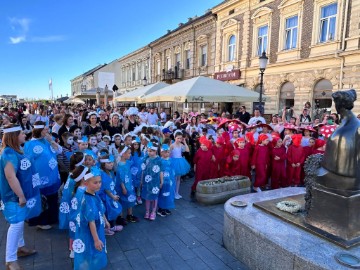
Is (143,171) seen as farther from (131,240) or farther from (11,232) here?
(11,232)

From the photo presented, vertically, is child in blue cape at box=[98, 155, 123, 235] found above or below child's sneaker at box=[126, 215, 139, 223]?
above

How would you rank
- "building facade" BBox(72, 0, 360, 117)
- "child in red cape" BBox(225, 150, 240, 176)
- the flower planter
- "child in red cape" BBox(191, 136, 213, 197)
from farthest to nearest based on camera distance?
"building facade" BBox(72, 0, 360, 117)
"child in red cape" BBox(225, 150, 240, 176)
"child in red cape" BBox(191, 136, 213, 197)
the flower planter

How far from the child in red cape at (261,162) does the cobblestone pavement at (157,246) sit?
1880 mm

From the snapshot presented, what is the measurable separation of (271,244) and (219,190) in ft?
8.88

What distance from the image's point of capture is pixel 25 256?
3.82 metres

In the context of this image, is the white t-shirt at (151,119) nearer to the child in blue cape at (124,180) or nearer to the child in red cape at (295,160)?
the child in red cape at (295,160)

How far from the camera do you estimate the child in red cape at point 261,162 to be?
263 inches

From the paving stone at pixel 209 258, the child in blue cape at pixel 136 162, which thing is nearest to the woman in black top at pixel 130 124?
the child in blue cape at pixel 136 162

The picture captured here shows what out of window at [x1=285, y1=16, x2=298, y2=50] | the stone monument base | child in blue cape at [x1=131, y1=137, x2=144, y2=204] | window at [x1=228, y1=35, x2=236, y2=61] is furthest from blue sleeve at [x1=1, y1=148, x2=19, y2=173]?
window at [x1=228, y1=35, x2=236, y2=61]

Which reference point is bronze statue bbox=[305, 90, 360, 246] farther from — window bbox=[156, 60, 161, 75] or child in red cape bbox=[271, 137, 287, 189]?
window bbox=[156, 60, 161, 75]

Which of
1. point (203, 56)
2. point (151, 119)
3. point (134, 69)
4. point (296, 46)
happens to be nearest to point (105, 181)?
point (151, 119)

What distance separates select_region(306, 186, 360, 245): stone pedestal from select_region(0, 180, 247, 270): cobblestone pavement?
1203 mm

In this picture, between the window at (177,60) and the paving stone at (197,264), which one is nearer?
the paving stone at (197,264)

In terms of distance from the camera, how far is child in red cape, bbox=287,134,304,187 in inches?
266
